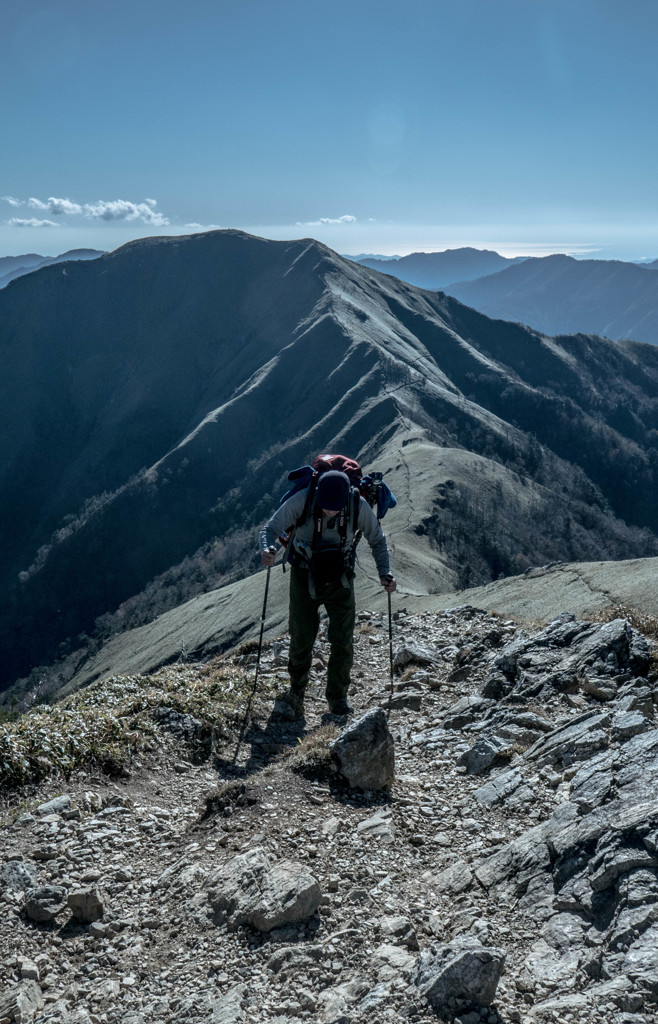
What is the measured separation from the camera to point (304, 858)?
260 inches

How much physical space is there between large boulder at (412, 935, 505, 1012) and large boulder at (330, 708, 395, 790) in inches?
120

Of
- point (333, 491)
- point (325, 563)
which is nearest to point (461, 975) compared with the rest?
point (333, 491)

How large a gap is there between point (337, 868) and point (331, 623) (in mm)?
4468

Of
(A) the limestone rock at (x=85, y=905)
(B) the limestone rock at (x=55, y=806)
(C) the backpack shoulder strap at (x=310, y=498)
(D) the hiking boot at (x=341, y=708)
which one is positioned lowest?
(D) the hiking boot at (x=341, y=708)

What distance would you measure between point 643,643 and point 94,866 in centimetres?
794

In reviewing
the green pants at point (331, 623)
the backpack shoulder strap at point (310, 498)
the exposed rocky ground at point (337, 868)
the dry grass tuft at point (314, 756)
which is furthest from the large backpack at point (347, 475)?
the exposed rocky ground at point (337, 868)

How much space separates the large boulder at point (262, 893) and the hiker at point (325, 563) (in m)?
4.40

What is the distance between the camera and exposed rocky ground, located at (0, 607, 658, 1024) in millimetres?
4898

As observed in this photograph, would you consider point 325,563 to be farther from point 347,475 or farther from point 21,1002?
point 21,1002

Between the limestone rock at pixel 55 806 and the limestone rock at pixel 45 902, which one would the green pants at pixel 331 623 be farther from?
the limestone rock at pixel 45 902

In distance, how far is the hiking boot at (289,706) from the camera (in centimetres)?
1074

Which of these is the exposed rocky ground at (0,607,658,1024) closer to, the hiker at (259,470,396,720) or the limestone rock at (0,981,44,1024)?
the limestone rock at (0,981,44,1024)

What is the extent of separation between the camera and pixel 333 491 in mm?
9516

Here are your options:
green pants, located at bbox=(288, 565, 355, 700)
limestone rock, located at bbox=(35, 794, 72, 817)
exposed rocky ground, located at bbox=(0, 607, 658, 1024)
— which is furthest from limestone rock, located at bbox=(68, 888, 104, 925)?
green pants, located at bbox=(288, 565, 355, 700)
